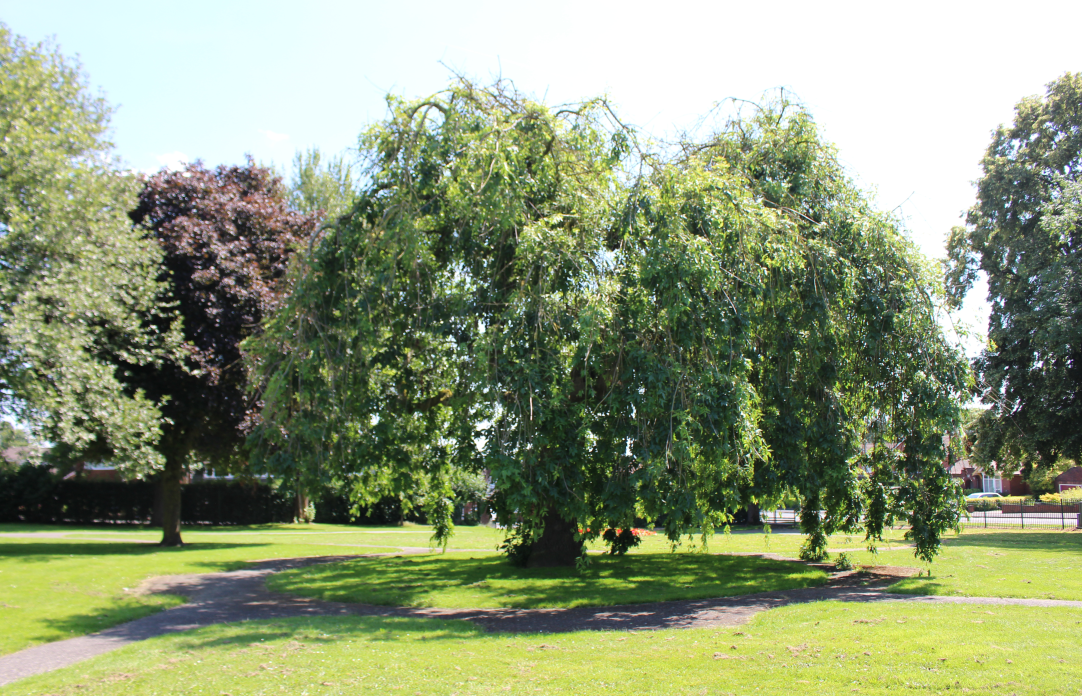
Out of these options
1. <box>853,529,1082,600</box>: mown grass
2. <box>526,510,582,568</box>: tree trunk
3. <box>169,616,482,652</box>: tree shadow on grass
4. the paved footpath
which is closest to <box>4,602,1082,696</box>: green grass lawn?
<box>169,616,482,652</box>: tree shadow on grass

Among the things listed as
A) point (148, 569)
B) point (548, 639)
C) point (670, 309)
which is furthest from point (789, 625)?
point (148, 569)

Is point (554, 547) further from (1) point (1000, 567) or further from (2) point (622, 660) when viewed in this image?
(1) point (1000, 567)

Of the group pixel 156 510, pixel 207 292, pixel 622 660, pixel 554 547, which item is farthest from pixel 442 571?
pixel 156 510

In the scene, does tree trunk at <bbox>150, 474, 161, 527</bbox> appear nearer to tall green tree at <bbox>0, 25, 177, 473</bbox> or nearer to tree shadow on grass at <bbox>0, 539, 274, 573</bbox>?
tree shadow on grass at <bbox>0, 539, 274, 573</bbox>

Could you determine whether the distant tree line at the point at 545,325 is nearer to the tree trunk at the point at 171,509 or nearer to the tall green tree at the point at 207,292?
the tall green tree at the point at 207,292

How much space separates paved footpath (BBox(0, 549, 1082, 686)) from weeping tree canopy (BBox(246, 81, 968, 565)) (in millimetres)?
1355

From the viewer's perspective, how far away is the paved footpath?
9406 mm

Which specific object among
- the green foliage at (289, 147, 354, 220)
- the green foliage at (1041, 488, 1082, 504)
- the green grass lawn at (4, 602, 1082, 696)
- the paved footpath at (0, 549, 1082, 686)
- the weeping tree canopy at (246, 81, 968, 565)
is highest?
the green foliage at (289, 147, 354, 220)

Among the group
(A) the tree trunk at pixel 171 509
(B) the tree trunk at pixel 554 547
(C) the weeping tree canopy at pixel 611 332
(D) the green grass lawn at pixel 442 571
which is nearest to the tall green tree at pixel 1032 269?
(D) the green grass lawn at pixel 442 571

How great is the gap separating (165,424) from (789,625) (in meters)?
17.8

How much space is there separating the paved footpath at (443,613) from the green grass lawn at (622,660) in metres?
0.60

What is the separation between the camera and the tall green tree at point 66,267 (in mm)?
15180

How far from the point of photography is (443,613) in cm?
1196

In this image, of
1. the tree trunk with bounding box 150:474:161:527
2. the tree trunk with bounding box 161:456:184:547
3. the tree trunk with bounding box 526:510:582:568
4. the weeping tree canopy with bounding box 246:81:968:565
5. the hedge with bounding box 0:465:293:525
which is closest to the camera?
the weeping tree canopy with bounding box 246:81:968:565
